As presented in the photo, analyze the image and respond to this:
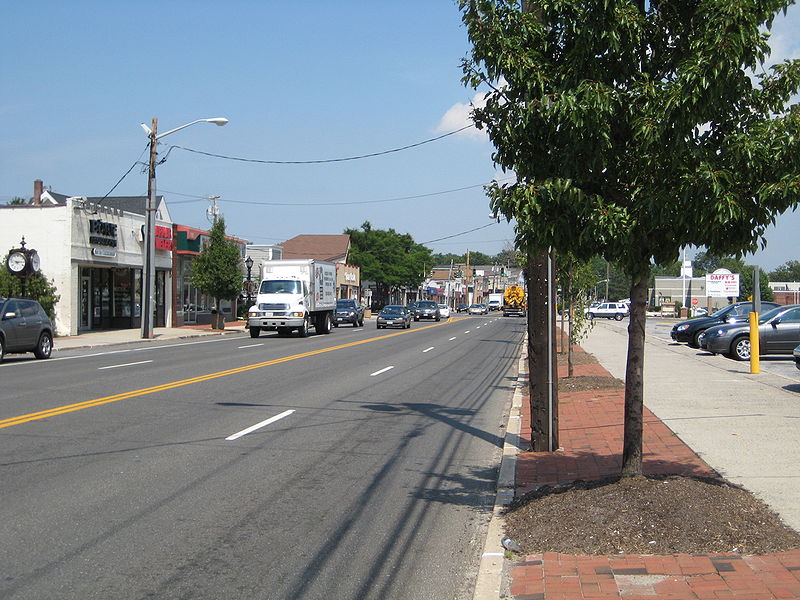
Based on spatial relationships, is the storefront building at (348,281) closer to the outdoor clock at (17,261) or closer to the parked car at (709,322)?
the outdoor clock at (17,261)

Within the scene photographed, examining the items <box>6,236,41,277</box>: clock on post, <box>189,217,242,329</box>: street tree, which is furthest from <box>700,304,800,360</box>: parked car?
<box>189,217,242,329</box>: street tree

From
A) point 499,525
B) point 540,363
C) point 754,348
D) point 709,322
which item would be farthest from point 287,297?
point 499,525

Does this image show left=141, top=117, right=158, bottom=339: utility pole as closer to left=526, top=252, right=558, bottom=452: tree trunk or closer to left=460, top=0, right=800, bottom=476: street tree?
left=526, top=252, right=558, bottom=452: tree trunk

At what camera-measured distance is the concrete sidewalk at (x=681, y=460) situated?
4.85 metres

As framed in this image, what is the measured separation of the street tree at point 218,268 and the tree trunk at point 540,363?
1320 inches

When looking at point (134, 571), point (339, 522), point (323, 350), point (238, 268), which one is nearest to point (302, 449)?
point (339, 522)

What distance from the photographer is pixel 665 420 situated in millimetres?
11242

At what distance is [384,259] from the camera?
9588 centimetres

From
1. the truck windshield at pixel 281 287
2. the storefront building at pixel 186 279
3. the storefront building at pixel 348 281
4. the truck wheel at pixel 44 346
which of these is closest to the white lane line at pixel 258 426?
the truck wheel at pixel 44 346

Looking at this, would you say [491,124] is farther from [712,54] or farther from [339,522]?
[339,522]

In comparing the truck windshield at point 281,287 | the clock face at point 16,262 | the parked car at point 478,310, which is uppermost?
the clock face at point 16,262

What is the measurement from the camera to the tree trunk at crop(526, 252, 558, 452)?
946 cm

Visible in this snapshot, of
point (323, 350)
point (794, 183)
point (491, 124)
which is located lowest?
point (323, 350)

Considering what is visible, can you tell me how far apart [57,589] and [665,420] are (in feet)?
27.8
